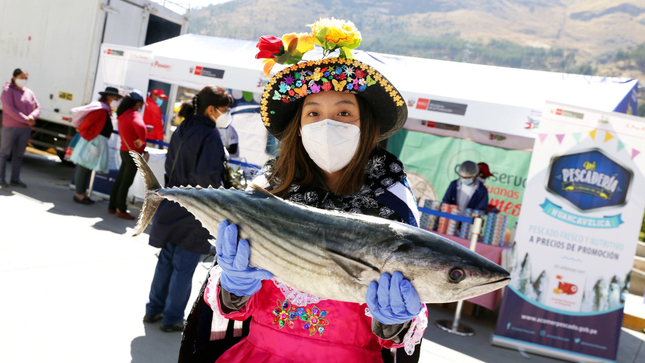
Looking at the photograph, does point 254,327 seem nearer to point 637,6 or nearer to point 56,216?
point 56,216

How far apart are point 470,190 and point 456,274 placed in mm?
6175

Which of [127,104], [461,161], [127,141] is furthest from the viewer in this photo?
[461,161]

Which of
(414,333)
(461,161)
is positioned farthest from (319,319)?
(461,161)

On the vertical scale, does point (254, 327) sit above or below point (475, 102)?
below

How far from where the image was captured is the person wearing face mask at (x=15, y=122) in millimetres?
8508

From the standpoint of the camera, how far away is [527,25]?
146500mm

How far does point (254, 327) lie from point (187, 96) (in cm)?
997

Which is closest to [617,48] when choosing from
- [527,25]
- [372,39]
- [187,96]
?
[527,25]

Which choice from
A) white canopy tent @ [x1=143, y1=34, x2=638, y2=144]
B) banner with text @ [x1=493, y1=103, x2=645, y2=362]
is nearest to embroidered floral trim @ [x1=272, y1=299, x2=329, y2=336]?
banner with text @ [x1=493, y1=103, x2=645, y2=362]

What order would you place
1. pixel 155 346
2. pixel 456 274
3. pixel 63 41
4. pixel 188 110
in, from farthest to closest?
pixel 63 41 → pixel 188 110 → pixel 155 346 → pixel 456 274

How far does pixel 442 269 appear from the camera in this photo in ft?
4.03

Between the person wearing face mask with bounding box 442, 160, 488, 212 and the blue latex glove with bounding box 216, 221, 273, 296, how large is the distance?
5.73 metres

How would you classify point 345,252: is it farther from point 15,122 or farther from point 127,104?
point 15,122

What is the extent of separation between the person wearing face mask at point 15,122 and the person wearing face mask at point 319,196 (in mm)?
8113
